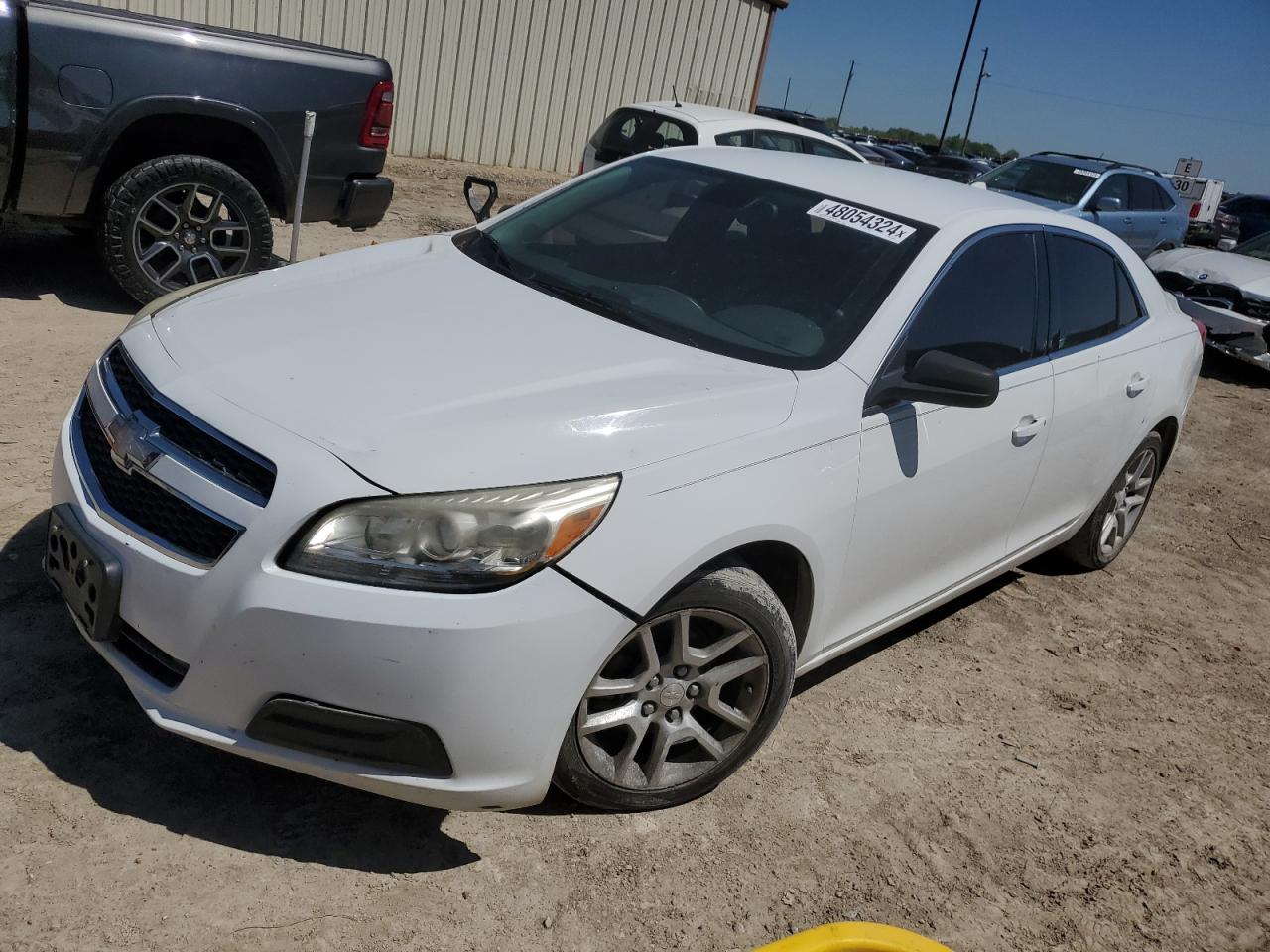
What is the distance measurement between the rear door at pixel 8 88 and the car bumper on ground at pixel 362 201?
176 centimetres

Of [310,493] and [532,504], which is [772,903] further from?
[310,493]

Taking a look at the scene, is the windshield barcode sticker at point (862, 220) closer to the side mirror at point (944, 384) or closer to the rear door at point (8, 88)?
the side mirror at point (944, 384)

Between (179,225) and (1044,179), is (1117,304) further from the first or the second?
(1044,179)

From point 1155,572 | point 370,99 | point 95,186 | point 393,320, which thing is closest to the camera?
point 393,320

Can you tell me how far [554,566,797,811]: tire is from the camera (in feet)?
9.27

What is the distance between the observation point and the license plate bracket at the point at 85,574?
2635 mm

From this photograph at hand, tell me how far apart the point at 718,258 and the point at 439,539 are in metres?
1.63

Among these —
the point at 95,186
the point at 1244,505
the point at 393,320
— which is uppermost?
the point at 393,320

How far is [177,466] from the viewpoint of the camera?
8.55ft

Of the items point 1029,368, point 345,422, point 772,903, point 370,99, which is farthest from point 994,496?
point 370,99

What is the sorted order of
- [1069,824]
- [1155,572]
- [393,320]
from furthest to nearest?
[1155,572] < [1069,824] < [393,320]

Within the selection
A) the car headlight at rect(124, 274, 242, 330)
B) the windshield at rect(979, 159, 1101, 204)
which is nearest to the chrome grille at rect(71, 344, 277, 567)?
the car headlight at rect(124, 274, 242, 330)

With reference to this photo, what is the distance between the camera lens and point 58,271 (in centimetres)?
716

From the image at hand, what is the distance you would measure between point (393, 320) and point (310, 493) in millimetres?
891
